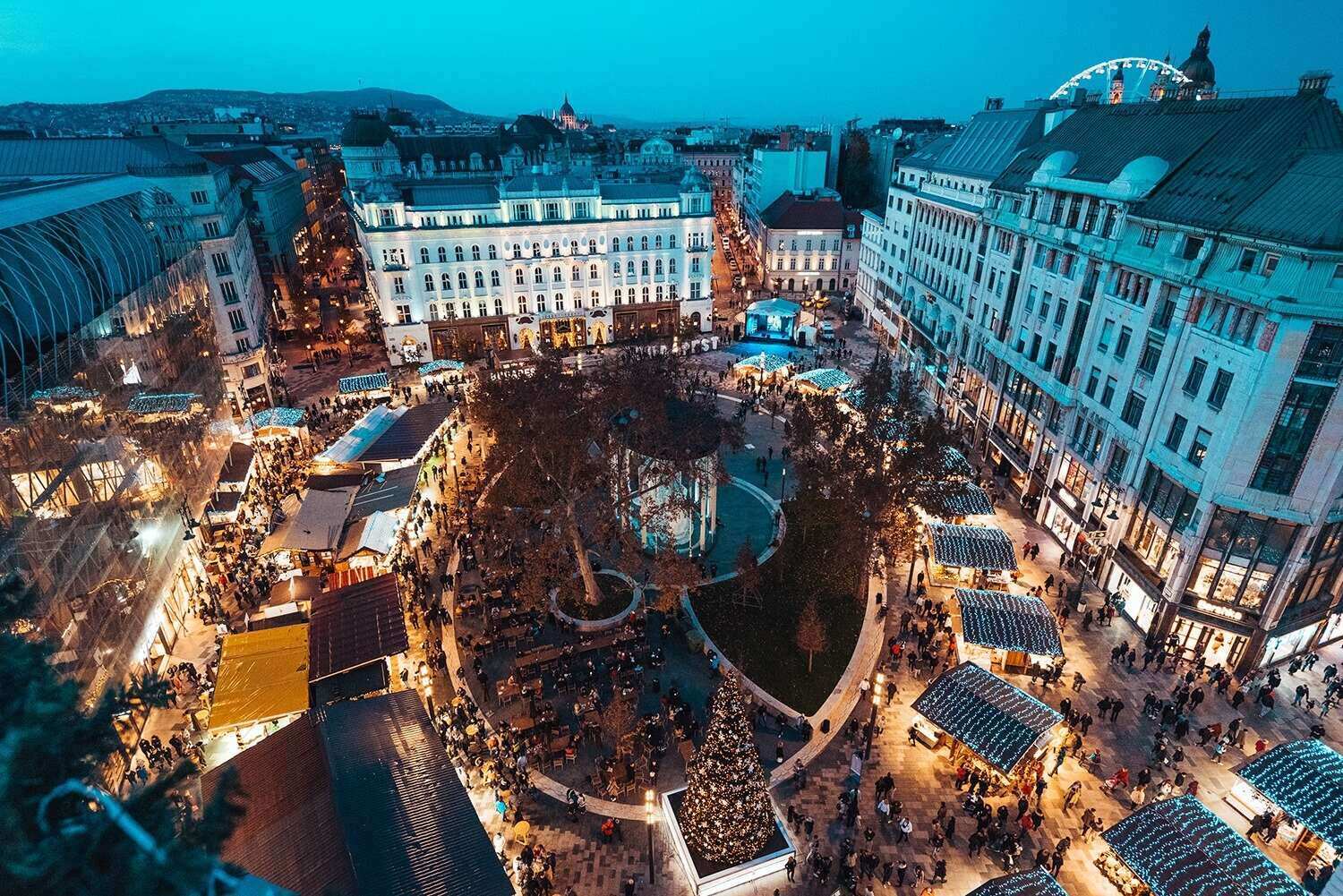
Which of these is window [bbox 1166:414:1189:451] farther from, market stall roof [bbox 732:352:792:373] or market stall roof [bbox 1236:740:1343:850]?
market stall roof [bbox 732:352:792:373]

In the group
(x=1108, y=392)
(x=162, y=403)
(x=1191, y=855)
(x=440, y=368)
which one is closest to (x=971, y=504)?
(x=1108, y=392)

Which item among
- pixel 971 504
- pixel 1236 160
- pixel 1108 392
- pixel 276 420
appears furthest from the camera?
pixel 276 420

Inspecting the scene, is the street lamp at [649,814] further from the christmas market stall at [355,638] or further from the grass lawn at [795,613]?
the christmas market stall at [355,638]

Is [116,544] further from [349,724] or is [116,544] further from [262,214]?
[262,214]

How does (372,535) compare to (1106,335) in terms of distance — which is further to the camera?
(1106,335)

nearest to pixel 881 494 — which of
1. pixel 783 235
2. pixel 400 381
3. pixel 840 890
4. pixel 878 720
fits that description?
pixel 878 720

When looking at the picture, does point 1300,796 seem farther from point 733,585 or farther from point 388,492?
point 388,492
